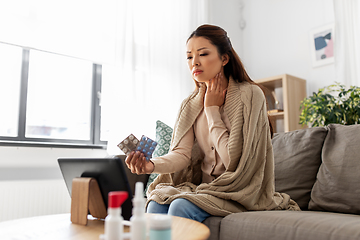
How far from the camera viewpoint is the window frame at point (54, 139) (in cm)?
230

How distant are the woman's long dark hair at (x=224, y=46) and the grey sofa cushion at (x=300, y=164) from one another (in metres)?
0.43

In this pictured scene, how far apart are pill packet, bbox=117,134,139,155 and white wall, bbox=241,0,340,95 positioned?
2.43 metres

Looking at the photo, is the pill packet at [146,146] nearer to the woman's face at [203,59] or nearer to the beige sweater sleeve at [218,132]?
the beige sweater sleeve at [218,132]

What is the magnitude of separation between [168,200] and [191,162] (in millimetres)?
335

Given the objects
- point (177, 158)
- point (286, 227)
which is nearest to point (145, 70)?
point (177, 158)

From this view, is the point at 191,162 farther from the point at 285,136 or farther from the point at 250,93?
the point at 285,136

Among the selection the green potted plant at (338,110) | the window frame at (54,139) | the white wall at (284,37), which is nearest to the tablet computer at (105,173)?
the window frame at (54,139)

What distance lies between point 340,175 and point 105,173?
1120 mm

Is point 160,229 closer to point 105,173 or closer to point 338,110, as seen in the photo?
point 105,173

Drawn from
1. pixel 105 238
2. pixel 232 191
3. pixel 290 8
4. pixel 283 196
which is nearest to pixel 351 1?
pixel 290 8

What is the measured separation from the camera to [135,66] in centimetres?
270

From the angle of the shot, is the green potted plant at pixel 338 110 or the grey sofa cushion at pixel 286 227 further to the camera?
the green potted plant at pixel 338 110

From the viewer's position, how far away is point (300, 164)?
1.66 m

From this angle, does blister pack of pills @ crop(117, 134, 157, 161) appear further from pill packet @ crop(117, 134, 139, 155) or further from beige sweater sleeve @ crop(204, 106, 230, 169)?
beige sweater sleeve @ crop(204, 106, 230, 169)
